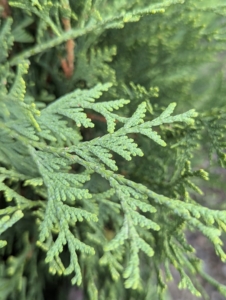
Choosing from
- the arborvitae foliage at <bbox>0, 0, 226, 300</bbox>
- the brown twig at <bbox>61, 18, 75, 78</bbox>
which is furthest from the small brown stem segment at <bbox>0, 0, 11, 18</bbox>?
the brown twig at <bbox>61, 18, 75, 78</bbox>

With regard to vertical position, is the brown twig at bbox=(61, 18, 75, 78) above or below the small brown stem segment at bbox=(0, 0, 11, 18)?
below

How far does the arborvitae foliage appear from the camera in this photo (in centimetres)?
117

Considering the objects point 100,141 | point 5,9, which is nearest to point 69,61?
point 5,9

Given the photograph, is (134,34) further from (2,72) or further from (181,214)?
(181,214)

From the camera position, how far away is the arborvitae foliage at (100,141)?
1.17 metres

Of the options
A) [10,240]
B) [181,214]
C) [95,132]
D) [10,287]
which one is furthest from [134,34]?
[10,287]

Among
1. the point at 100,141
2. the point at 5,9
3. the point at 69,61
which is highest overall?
the point at 5,9

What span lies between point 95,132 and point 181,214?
92cm

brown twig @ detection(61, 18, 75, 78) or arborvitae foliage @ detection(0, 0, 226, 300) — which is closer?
arborvitae foliage @ detection(0, 0, 226, 300)

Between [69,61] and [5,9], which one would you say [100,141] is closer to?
[69,61]

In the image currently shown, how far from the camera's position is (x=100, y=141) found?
121cm

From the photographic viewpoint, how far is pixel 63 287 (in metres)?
1.80

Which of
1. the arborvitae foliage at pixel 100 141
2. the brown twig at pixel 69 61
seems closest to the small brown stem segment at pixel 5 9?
the arborvitae foliage at pixel 100 141

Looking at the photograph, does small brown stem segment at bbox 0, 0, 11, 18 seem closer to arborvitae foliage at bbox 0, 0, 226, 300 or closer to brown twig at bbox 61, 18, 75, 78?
arborvitae foliage at bbox 0, 0, 226, 300
